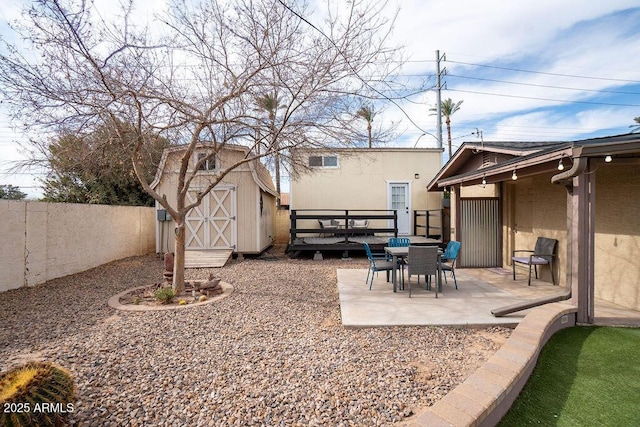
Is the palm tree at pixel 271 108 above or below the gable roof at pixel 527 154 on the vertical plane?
above

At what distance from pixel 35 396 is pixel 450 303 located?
15.8 ft

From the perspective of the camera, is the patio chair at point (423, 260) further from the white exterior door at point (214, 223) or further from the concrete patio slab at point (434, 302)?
the white exterior door at point (214, 223)

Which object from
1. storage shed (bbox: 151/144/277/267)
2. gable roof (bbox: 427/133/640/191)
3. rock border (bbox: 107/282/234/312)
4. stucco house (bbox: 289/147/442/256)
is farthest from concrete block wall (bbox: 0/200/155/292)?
gable roof (bbox: 427/133/640/191)

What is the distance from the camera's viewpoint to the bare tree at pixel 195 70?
4.35m

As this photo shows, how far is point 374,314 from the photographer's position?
4379mm

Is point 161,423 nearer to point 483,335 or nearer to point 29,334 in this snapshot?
point 29,334

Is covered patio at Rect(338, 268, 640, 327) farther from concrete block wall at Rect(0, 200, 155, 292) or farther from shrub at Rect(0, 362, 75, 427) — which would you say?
concrete block wall at Rect(0, 200, 155, 292)

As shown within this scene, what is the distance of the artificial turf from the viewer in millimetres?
2268

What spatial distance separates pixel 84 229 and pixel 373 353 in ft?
26.5

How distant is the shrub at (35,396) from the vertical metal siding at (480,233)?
787 cm

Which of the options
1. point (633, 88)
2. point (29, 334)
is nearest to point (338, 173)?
point (29, 334)

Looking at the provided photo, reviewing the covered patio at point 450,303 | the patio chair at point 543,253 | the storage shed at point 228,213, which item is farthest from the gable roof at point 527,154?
the storage shed at point 228,213

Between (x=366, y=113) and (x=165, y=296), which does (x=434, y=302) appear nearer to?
(x=366, y=113)

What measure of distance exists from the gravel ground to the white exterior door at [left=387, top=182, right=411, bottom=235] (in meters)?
7.68
